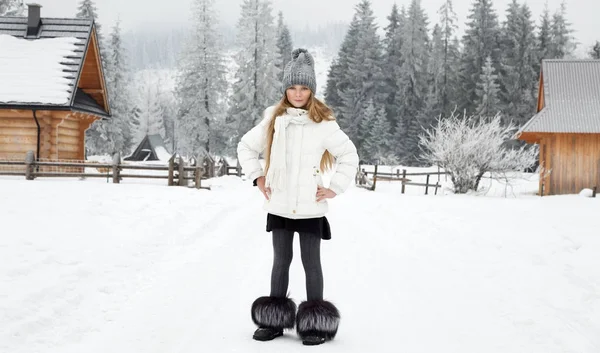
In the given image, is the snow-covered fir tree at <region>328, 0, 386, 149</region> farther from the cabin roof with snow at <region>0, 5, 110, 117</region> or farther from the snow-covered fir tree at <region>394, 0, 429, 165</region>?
the cabin roof with snow at <region>0, 5, 110, 117</region>

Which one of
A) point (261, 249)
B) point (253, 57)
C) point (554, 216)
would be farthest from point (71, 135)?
point (253, 57)

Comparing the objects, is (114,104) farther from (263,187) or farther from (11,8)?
(263,187)

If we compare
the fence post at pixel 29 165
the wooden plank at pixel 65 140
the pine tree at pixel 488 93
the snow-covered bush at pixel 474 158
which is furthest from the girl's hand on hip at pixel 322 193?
the pine tree at pixel 488 93

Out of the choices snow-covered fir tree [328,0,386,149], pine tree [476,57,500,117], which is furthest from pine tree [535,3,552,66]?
snow-covered fir tree [328,0,386,149]

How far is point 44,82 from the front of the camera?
17.9m

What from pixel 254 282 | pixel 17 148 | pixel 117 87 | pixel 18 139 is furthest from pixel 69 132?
pixel 117 87

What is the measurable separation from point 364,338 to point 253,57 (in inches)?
1524

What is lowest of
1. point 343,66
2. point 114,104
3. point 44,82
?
point 44,82

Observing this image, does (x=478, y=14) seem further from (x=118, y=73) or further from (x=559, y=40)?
(x=118, y=73)

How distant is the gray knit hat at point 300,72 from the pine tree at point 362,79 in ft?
156

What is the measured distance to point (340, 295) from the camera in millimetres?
5426

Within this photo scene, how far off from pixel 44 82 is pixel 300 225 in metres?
16.9

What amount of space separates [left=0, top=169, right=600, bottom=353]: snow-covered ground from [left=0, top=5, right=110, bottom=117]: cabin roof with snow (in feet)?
24.3

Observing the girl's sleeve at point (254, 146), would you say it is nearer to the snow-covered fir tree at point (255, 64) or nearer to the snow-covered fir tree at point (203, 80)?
the snow-covered fir tree at point (203, 80)
